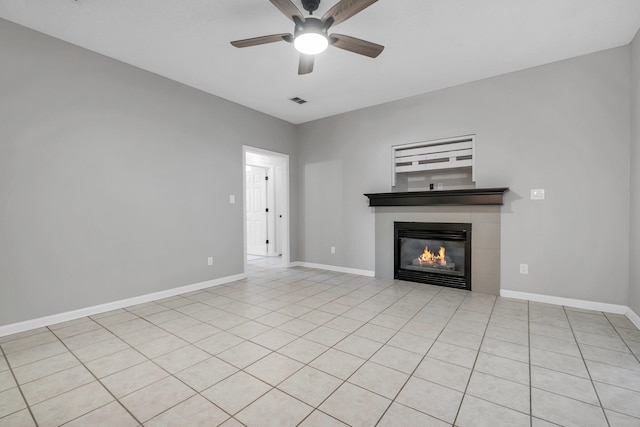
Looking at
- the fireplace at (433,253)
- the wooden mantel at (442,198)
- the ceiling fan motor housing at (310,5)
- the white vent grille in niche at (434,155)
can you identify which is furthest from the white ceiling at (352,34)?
the fireplace at (433,253)

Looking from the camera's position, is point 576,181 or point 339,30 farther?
point 576,181

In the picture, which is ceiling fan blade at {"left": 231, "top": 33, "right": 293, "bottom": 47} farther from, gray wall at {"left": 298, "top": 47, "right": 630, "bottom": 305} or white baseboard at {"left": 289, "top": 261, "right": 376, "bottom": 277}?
white baseboard at {"left": 289, "top": 261, "right": 376, "bottom": 277}

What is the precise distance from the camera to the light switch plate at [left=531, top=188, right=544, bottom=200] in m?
3.39

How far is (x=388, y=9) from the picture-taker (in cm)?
243

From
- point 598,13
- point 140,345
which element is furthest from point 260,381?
point 598,13

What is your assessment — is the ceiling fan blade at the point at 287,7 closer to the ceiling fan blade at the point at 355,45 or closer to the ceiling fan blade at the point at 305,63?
the ceiling fan blade at the point at 355,45

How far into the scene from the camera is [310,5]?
2250mm

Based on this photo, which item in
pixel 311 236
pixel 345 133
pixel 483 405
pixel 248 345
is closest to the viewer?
pixel 483 405

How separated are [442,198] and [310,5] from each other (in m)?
2.84

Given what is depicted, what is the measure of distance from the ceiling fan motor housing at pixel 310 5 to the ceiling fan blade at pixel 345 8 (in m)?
0.22

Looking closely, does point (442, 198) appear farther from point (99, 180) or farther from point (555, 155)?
point (99, 180)

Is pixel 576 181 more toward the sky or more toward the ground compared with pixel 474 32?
more toward the ground

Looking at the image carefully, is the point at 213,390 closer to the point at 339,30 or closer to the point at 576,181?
the point at 339,30

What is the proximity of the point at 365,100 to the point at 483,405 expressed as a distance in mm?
4041
